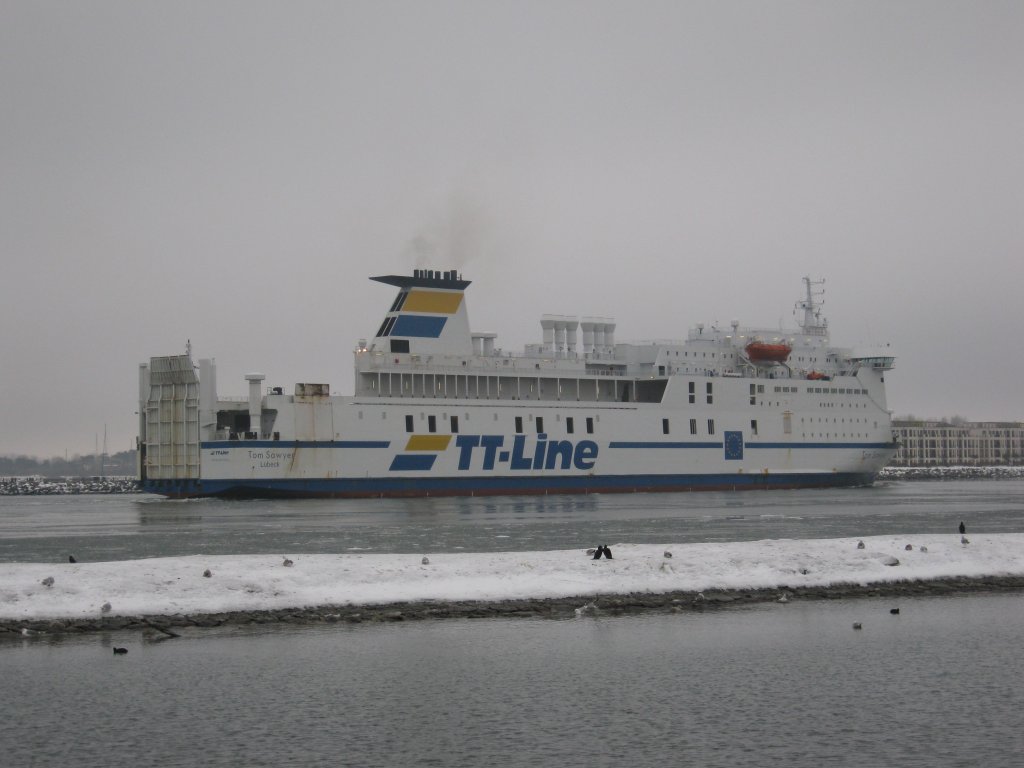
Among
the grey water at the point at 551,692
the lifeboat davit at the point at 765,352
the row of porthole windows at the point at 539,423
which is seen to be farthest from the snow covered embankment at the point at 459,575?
the lifeboat davit at the point at 765,352

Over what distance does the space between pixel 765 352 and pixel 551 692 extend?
5488 cm

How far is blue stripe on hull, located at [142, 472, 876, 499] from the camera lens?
52.0 metres

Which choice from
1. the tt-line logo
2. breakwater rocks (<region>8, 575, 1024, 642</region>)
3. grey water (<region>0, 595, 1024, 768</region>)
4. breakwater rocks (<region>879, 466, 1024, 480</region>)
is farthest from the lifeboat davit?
breakwater rocks (<region>879, 466, 1024, 480</region>)

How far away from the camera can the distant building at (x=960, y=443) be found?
575ft

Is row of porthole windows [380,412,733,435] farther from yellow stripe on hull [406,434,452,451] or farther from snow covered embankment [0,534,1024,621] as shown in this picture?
snow covered embankment [0,534,1024,621]

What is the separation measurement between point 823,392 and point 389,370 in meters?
25.2

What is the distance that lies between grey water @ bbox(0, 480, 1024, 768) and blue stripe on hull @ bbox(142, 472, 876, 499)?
Result: 35936mm

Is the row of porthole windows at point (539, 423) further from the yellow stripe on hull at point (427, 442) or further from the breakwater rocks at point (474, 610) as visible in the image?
the breakwater rocks at point (474, 610)

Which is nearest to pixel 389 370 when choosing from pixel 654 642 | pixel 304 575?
pixel 304 575

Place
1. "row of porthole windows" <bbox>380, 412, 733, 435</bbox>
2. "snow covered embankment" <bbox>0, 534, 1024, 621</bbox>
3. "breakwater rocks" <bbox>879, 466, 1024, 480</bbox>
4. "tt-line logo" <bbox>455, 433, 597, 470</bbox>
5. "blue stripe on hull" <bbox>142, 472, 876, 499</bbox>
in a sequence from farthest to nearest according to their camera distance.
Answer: "breakwater rocks" <bbox>879, 466, 1024, 480</bbox>
"tt-line logo" <bbox>455, 433, 597, 470</bbox>
"row of porthole windows" <bbox>380, 412, 733, 435</bbox>
"blue stripe on hull" <bbox>142, 472, 876, 499</bbox>
"snow covered embankment" <bbox>0, 534, 1024, 621</bbox>

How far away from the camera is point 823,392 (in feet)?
219

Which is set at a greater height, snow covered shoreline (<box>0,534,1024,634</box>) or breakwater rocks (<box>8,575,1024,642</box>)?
snow covered shoreline (<box>0,534,1024,634</box>)

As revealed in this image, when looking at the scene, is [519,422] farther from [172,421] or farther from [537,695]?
[537,695]

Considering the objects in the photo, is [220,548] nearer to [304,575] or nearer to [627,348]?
[304,575]
